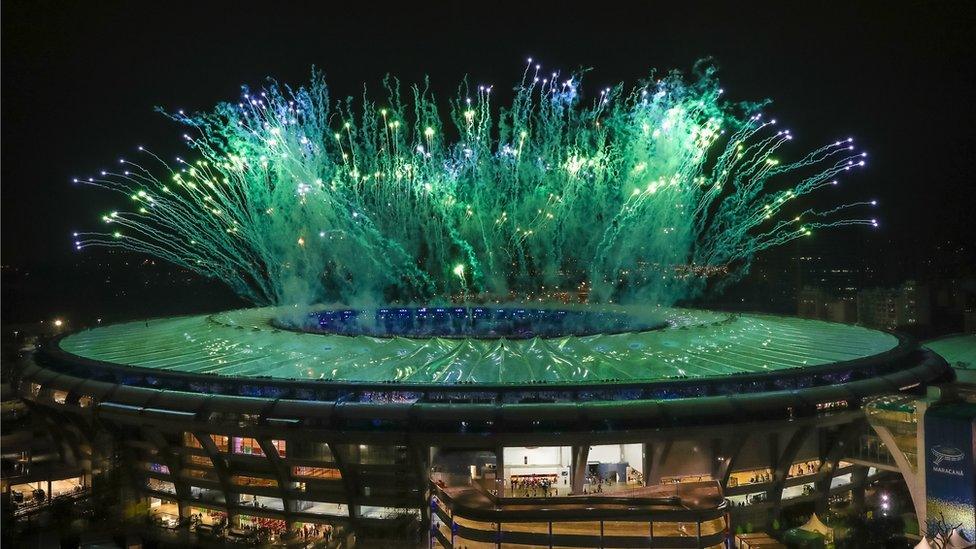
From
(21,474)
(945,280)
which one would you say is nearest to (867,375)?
(21,474)

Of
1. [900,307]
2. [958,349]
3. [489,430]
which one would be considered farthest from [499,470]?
[900,307]

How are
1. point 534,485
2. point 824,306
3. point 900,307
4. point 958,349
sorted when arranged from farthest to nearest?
1. point 824,306
2. point 900,307
3. point 958,349
4. point 534,485

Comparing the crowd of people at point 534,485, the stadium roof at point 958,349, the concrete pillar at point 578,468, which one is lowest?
the crowd of people at point 534,485

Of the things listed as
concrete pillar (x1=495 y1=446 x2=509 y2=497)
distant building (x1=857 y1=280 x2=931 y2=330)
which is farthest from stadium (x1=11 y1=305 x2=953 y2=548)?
distant building (x1=857 y1=280 x2=931 y2=330)

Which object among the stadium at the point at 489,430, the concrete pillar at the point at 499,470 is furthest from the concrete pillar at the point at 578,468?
the concrete pillar at the point at 499,470

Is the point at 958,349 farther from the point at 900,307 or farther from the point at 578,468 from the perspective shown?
the point at 900,307

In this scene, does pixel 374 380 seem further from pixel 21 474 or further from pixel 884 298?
pixel 884 298

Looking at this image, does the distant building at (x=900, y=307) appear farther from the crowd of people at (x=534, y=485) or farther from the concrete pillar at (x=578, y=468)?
the crowd of people at (x=534, y=485)
